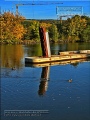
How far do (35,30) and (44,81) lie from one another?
5326 cm

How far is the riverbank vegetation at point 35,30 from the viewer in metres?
68.2

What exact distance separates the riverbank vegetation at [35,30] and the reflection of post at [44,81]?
134ft

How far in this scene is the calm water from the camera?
13.4 m

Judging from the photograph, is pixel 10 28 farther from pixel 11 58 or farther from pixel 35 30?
pixel 11 58

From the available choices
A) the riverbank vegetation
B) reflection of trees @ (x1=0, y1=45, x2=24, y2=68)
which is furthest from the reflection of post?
the riverbank vegetation

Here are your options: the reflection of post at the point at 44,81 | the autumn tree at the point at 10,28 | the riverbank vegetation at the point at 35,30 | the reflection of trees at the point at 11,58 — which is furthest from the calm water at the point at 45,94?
the riverbank vegetation at the point at 35,30

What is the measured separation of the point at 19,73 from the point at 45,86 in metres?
5.29

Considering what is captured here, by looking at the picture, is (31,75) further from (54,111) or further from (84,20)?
(84,20)

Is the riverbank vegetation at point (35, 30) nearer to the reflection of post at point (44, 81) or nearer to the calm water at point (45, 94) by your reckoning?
the reflection of post at point (44, 81)

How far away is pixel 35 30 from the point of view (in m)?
73.2

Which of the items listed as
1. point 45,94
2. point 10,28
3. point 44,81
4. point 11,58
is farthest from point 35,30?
point 45,94

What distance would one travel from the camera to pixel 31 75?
2302 cm

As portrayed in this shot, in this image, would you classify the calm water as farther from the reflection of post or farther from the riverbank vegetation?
the riverbank vegetation

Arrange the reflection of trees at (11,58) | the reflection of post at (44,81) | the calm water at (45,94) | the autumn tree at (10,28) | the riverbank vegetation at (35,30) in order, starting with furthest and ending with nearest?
the riverbank vegetation at (35,30) → the autumn tree at (10,28) → the reflection of trees at (11,58) → the reflection of post at (44,81) → the calm water at (45,94)
